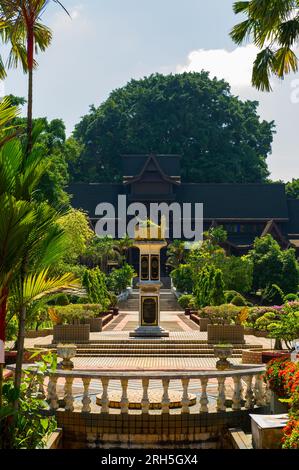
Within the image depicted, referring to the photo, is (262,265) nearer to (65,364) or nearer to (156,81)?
(65,364)

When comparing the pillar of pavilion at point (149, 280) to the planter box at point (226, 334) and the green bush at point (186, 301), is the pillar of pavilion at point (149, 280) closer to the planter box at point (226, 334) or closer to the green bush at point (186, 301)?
the planter box at point (226, 334)

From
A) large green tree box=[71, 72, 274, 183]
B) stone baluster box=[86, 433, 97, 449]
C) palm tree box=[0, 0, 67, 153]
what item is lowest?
stone baluster box=[86, 433, 97, 449]

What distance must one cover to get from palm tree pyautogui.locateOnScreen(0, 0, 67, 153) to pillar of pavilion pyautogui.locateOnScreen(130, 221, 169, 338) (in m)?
14.3

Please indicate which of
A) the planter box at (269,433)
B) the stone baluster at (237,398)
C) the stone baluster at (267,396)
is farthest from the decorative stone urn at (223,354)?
the planter box at (269,433)

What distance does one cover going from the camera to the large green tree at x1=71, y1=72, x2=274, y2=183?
82.6m

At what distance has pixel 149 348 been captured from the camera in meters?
21.9

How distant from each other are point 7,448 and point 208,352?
14722mm

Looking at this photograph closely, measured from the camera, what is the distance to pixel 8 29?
9602mm

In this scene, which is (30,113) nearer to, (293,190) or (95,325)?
(95,325)

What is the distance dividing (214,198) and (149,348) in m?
45.0

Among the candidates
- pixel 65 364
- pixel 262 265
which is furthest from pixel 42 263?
pixel 262 265

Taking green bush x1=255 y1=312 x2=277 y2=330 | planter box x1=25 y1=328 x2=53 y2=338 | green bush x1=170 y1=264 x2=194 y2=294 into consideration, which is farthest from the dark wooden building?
green bush x1=255 y1=312 x2=277 y2=330

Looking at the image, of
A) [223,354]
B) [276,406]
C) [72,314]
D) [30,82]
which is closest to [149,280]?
[72,314]

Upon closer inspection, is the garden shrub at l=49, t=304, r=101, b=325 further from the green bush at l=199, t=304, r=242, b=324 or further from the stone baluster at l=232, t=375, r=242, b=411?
the stone baluster at l=232, t=375, r=242, b=411
